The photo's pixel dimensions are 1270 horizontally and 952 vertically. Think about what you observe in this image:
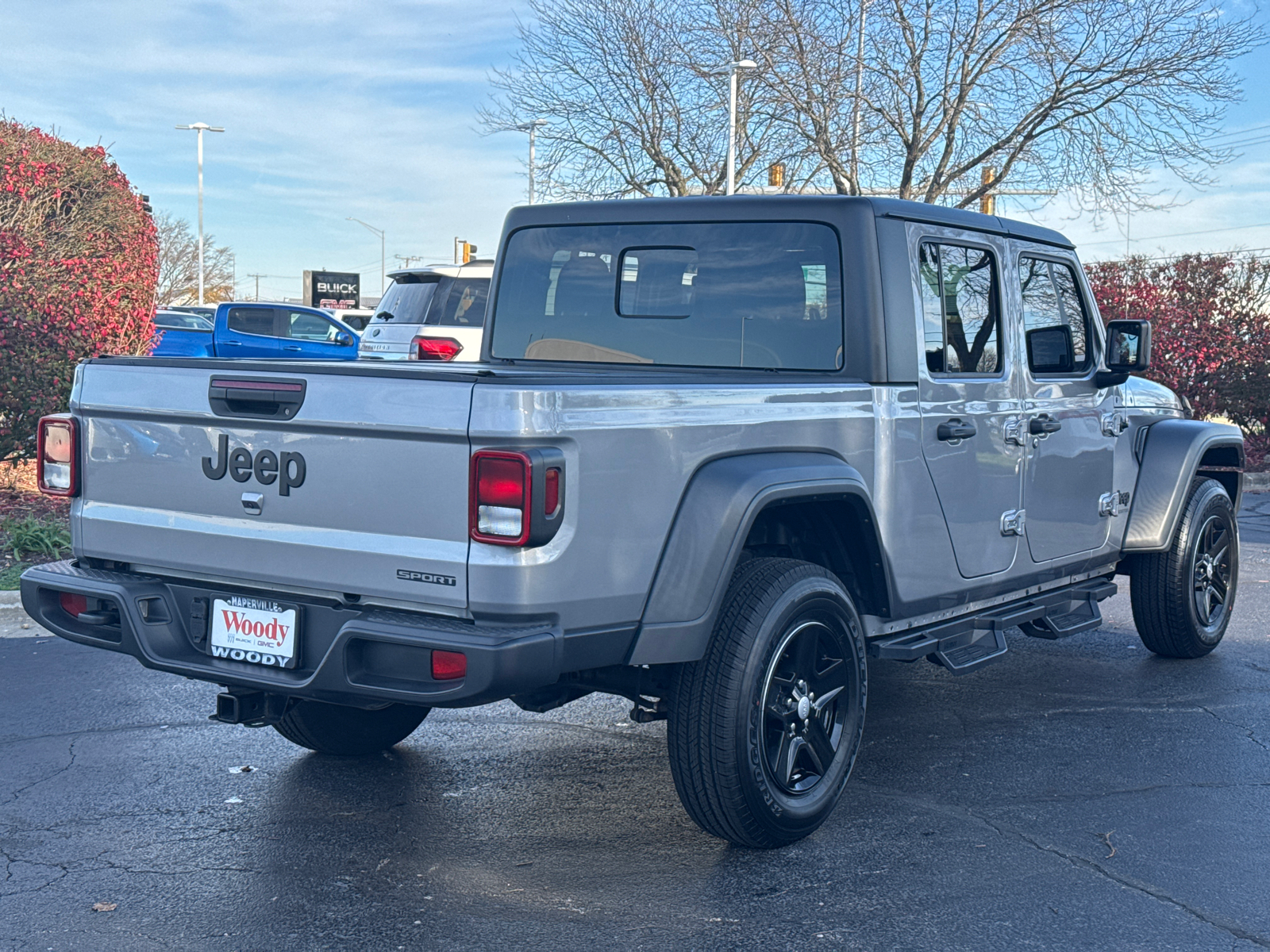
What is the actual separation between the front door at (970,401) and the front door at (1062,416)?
18cm

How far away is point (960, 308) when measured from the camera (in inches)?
191

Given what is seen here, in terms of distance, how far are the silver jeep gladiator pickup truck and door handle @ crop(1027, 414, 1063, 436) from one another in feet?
0.07

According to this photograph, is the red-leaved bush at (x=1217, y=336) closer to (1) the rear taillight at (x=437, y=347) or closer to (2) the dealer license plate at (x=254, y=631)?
(1) the rear taillight at (x=437, y=347)

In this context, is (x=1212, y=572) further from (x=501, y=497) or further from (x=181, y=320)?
(x=181, y=320)

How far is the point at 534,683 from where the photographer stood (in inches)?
128

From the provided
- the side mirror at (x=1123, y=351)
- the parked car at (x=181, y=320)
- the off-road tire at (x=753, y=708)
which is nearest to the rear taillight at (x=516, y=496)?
the off-road tire at (x=753, y=708)

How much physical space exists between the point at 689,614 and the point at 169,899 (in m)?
1.64

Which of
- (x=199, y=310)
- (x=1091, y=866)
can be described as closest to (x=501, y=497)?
(x=1091, y=866)

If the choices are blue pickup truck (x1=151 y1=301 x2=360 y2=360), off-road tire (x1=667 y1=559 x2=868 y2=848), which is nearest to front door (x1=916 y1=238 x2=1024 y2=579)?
off-road tire (x1=667 y1=559 x2=868 y2=848)

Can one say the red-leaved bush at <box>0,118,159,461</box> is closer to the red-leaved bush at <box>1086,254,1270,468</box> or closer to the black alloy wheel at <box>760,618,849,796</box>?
the black alloy wheel at <box>760,618,849,796</box>

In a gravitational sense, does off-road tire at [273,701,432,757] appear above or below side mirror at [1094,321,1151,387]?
below

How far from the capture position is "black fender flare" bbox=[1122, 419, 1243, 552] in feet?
19.9

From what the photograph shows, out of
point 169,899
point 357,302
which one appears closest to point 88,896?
point 169,899

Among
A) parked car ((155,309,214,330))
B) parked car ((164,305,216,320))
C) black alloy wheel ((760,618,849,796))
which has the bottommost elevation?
black alloy wheel ((760,618,849,796))
